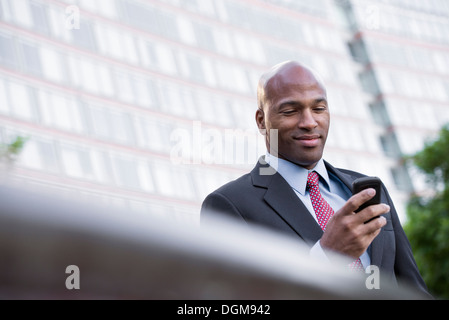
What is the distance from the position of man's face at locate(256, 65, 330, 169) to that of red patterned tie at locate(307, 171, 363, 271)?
0.06m

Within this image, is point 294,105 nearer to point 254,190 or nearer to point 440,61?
point 254,190

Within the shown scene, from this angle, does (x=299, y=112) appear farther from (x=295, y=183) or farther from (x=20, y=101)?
(x=20, y=101)

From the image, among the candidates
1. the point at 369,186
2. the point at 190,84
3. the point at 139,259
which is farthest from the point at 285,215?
the point at 190,84

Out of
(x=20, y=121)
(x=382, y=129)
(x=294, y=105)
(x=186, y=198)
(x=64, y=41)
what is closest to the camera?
(x=294, y=105)

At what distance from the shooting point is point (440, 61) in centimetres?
4309

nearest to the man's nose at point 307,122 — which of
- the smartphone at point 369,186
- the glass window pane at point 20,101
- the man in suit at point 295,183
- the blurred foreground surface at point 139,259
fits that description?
the man in suit at point 295,183

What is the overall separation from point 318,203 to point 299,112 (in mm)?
244

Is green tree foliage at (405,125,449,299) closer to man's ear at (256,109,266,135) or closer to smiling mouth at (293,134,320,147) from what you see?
man's ear at (256,109,266,135)

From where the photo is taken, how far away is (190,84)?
3256 cm

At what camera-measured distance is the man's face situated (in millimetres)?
1496

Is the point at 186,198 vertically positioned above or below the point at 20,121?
below

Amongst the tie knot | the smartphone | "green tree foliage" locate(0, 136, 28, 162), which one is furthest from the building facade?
the smartphone

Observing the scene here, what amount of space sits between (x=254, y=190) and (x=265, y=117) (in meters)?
0.21
